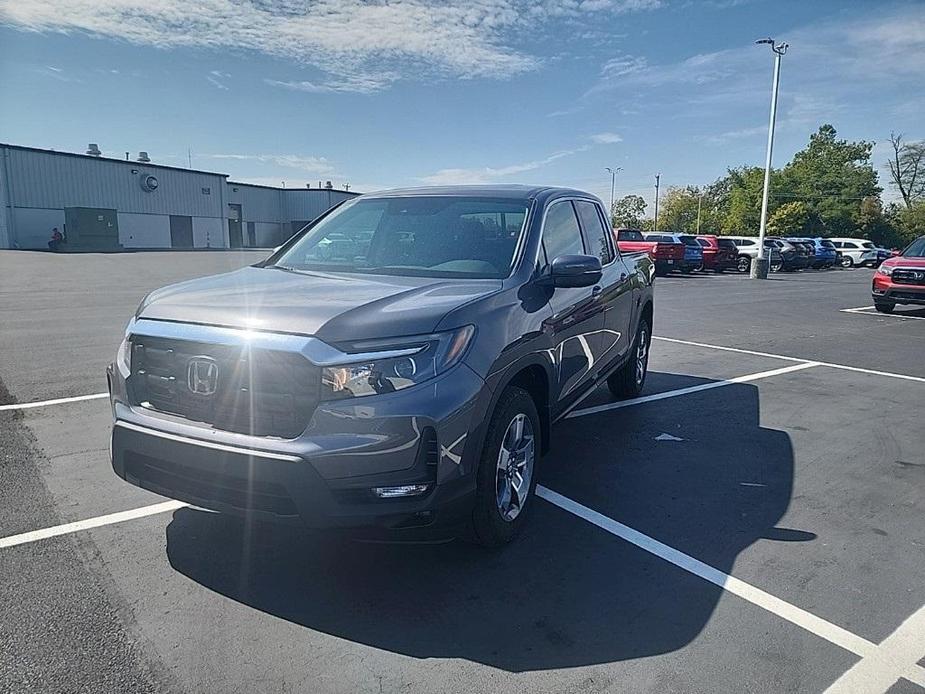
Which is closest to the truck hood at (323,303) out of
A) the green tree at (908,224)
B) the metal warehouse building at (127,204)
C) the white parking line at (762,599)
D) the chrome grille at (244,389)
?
the chrome grille at (244,389)

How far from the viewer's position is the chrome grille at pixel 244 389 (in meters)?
2.79

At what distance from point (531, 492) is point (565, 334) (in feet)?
3.30

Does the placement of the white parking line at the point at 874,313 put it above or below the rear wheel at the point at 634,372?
below

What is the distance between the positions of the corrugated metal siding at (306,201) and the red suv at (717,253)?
47.3 meters

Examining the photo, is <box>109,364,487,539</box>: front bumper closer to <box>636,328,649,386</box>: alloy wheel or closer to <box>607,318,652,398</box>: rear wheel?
<box>607,318,652,398</box>: rear wheel

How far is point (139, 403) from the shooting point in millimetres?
3195

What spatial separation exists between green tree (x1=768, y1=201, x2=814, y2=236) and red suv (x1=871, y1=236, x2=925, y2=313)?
184ft

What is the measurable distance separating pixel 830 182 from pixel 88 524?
268ft

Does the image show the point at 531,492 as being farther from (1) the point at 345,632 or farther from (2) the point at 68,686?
(2) the point at 68,686

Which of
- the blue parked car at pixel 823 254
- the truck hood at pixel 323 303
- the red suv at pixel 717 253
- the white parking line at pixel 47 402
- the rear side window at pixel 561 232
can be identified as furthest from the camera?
the blue parked car at pixel 823 254

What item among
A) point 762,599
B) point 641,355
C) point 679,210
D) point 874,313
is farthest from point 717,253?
point 679,210

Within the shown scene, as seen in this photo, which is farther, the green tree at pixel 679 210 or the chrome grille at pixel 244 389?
the green tree at pixel 679 210

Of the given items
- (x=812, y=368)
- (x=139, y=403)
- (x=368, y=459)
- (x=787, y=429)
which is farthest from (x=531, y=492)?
(x=812, y=368)

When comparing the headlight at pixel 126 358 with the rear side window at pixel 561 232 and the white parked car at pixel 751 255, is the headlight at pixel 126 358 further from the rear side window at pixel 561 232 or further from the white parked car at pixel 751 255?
the white parked car at pixel 751 255
